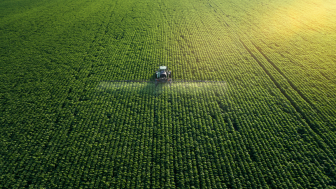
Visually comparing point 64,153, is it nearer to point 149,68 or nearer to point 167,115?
point 167,115

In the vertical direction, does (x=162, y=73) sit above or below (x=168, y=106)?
above

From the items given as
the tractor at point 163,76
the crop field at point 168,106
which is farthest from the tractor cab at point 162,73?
the crop field at point 168,106

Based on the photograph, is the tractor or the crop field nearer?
the crop field

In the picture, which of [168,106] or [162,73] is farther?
[162,73]

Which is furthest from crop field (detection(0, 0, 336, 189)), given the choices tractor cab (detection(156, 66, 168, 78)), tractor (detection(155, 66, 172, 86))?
tractor cab (detection(156, 66, 168, 78))

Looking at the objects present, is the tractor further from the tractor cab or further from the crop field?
the crop field

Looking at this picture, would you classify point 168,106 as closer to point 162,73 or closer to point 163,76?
point 163,76

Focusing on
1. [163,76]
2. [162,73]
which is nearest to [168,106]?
[163,76]

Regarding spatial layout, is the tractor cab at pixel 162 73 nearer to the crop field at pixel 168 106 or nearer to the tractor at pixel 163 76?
the tractor at pixel 163 76
